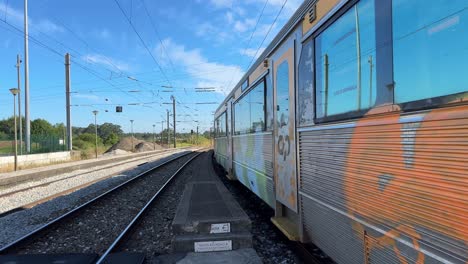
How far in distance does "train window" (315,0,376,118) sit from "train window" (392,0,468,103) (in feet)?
1.36

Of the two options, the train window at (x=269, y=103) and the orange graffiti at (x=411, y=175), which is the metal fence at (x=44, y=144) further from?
the orange graffiti at (x=411, y=175)

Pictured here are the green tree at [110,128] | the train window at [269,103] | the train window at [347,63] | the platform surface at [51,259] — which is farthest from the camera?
the green tree at [110,128]

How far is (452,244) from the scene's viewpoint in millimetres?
2246

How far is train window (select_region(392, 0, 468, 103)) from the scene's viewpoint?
7.20ft

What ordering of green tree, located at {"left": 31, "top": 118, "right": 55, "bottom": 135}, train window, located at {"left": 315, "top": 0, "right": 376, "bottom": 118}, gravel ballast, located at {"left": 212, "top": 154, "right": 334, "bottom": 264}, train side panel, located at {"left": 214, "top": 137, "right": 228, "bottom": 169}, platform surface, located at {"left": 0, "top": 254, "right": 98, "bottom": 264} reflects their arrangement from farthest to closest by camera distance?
green tree, located at {"left": 31, "top": 118, "right": 55, "bottom": 135} → train side panel, located at {"left": 214, "top": 137, "right": 228, "bottom": 169} → gravel ballast, located at {"left": 212, "top": 154, "right": 334, "bottom": 264} → platform surface, located at {"left": 0, "top": 254, "right": 98, "bottom": 264} → train window, located at {"left": 315, "top": 0, "right": 376, "bottom": 118}

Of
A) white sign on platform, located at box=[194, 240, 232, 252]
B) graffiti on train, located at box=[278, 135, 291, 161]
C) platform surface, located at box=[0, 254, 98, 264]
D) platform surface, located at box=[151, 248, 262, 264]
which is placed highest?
graffiti on train, located at box=[278, 135, 291, 161]

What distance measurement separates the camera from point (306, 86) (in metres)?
4.88

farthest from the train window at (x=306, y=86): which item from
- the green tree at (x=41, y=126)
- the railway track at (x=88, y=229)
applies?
the green tree at (x=41, y=126)

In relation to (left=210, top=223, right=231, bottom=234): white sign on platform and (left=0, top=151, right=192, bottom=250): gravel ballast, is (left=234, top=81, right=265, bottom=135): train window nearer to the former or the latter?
(left=210, top=223, right=231, bottom=234): white sign on platform

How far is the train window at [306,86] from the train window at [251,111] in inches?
95.8

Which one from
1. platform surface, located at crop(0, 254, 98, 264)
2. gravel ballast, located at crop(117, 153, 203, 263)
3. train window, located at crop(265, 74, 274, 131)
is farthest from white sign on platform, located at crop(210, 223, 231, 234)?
train window, located at crop(265, 74, 274, 131)

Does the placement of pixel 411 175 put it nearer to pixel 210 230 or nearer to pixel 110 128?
pixel 210 230

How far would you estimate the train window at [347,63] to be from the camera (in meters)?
3.26

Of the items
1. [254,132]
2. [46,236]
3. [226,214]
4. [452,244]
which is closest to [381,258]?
[452,244]
